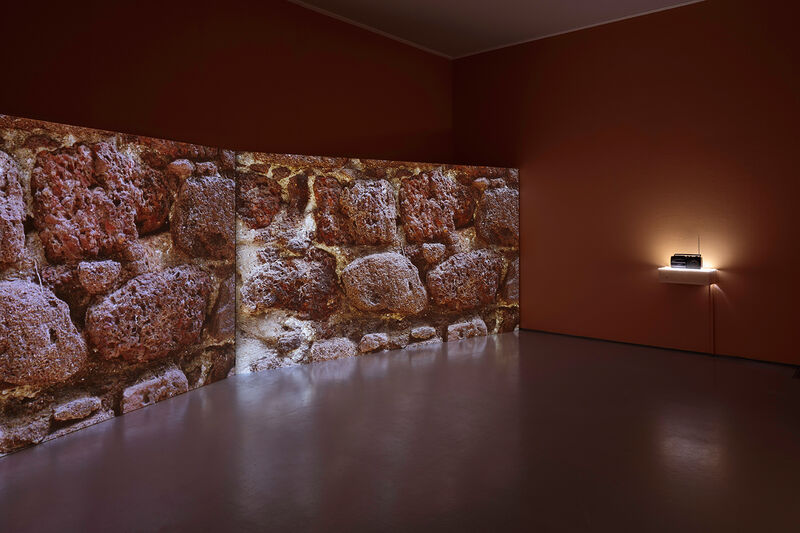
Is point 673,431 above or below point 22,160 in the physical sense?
below

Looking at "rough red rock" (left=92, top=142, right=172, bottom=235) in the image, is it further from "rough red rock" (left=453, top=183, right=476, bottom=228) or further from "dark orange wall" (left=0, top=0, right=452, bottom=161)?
"rough red rock" (left=453, top=183, right=476, bottom=228)

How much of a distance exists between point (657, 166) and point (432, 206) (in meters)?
1.59

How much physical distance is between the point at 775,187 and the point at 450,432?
2.65 m

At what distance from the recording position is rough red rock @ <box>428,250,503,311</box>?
4133 millimetres

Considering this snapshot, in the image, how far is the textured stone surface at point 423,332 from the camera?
4086 millimetres

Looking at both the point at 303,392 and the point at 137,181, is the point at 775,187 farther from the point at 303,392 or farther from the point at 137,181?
the point at 137,181

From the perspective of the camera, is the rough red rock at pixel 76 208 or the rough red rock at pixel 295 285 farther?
the rough red rock at pixel 295 285

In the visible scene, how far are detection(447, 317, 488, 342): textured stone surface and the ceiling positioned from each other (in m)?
2.21

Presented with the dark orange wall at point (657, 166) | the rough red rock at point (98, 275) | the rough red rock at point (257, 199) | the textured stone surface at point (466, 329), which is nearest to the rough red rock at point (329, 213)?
the rough red rock at point (257, 199)

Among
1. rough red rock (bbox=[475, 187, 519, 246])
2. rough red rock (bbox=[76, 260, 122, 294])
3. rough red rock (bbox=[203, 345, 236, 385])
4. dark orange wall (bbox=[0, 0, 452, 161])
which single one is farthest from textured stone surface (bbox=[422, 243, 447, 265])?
rough red rock (bbox=[76, 260, 122, 294])

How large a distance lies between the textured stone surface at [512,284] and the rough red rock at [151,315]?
2.44m

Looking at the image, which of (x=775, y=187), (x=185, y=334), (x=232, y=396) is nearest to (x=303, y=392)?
(x=232, y=396)

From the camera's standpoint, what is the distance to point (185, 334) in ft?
9.60

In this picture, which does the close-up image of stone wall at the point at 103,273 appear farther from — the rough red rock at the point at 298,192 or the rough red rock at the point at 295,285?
the rough red rock at the point at 298,192
